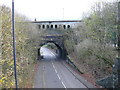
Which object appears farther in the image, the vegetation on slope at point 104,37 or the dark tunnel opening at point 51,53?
the dark tunnel opening at point 51,53

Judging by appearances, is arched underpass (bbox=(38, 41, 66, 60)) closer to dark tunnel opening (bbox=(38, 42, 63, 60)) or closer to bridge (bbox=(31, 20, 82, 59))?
dark tunnel opening (bbox=(38, 42, 63, 60))

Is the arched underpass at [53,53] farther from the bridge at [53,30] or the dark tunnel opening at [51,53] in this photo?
the bridge at [53,30]

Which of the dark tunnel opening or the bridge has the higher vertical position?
the bridge

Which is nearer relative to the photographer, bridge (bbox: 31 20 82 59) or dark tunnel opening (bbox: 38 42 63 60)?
bridge (bbox: 31 20 82 59)

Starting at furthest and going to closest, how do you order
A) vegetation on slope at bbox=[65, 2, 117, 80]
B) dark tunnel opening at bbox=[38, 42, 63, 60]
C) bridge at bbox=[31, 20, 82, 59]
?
dark tunnel opening at bbox=[38, 42, 63, 60] → bridge at bbox=[31, 20, 82, 59] → vegetation on slope at bbox=[65, 2, 117, 80]

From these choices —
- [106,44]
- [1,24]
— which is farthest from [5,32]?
[106,44]

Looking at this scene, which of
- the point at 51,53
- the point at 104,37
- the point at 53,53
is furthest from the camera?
the point at 51,53

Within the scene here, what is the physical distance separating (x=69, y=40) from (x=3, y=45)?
2362 centimetres

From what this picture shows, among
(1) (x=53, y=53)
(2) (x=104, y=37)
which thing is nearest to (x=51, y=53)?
(1) (x=53, y=53)

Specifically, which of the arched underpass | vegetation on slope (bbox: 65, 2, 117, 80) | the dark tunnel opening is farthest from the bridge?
vegetation on slope (bbox: 65, 2, 117, 80)

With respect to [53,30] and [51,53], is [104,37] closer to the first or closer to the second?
[53,30]

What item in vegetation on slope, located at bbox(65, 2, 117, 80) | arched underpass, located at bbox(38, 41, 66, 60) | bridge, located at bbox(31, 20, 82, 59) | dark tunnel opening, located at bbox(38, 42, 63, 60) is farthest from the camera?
dark tunnel opening, located at bbox(38, 42, 63, 60)

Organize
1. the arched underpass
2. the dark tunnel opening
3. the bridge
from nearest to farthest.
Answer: the bridge, the arched underpass, the dark tunnel opening

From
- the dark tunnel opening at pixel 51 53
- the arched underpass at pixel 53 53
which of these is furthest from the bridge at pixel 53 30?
the dark tunnel opening at pixel 51 53
